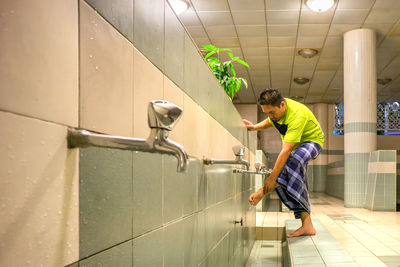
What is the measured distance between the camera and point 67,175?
0.69 meters

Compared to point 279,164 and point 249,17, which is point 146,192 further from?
point 249,17

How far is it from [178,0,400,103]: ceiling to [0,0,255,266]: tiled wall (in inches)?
201

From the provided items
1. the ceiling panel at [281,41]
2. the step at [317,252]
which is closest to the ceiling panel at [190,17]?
the ceiling panel at [281,41]

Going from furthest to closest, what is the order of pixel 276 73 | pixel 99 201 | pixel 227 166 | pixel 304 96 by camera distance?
1. pixel 304 96
2. pixel 276 73
3. pixel 227 166
4. pixel 99 201

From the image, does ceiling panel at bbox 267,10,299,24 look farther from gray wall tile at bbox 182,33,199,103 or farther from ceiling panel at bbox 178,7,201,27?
gray wall tile at bbox 182,33,199,103

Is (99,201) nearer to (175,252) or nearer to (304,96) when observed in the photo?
(175,252)

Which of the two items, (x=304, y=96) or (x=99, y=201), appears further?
(x=304, y=96)

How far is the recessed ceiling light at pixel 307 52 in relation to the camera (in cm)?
825

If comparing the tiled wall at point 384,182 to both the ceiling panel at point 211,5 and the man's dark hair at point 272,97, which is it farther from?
the man's dark hair at point 272,97

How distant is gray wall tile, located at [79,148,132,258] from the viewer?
755mm

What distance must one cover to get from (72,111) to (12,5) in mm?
221

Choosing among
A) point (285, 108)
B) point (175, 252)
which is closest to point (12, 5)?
point (175, 252)

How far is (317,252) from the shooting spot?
2809 mm

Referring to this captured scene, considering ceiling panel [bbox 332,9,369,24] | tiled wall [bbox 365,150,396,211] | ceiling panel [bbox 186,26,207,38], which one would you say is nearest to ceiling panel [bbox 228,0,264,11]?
ceiling panel [bbox 186,26,207,38]
